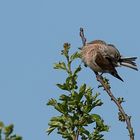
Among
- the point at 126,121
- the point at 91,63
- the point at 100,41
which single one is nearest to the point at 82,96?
the point at 126,121

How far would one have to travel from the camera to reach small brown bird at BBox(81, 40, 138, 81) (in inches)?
400

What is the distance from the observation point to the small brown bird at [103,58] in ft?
33.3

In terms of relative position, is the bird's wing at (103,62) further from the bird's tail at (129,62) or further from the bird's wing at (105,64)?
the bird's tail at (129,62)

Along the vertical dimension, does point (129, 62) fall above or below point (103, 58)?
below

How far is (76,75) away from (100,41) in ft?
15.2

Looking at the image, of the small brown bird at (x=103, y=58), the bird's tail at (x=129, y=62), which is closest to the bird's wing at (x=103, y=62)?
the small brown bird at (x=103, y=58)

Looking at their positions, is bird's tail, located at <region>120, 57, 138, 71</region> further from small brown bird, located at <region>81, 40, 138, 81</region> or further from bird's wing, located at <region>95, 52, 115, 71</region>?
bird's wing, located at <region>95, 52, 115, 71</region>

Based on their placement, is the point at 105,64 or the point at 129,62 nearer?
the point at 129,62

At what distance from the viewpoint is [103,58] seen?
1063 cm

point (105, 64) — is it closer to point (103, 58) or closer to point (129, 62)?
point (103, 58)

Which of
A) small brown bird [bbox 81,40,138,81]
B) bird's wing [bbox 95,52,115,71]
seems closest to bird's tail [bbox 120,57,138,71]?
small brown bird [bbox 81,40,138,81]

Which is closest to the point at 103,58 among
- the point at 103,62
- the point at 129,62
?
the point at 103,62

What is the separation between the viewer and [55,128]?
6.01 m

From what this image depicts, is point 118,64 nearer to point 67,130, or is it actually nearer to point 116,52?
point 116,52
